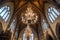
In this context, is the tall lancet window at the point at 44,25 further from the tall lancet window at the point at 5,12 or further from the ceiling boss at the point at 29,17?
the tall lancet window at the point at 5,12

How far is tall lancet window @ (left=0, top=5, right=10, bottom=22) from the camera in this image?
75.5 ft

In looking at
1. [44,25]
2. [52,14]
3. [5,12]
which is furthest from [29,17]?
[5,12]

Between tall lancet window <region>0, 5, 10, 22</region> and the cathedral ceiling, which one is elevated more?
the cathedral ceiling

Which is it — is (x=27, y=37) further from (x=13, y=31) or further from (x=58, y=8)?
(x=58, y=8)

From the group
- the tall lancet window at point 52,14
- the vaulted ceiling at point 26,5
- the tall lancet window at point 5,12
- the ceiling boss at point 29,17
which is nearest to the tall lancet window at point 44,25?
the tall lancet window at point 52,14

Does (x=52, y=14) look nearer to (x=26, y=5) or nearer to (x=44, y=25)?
(x=44, y=25)

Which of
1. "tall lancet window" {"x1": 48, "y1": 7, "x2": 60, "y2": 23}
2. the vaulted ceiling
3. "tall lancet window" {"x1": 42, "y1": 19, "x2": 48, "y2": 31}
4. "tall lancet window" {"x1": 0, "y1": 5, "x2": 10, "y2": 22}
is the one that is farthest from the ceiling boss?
"tall lancet window" {"x1": 0, "y1": 5, "x2": 10, "y2": 22}

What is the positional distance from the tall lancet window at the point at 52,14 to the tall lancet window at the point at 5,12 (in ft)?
14.2

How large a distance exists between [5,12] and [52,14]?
485 cm

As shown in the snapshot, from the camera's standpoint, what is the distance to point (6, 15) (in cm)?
2350

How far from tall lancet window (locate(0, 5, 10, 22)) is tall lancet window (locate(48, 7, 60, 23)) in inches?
170

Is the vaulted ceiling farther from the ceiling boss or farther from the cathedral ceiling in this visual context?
the ceiling boss

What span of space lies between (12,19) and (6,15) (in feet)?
2.50

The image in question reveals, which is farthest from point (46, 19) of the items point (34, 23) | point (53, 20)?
point (34, 23)
